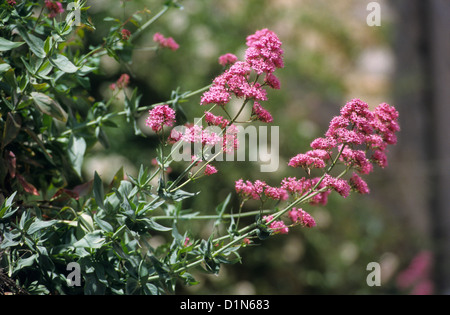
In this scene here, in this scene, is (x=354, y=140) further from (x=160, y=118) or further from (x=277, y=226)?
(x=160, y=118)

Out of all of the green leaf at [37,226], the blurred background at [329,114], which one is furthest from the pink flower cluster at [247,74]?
the blurred background at [329,114]

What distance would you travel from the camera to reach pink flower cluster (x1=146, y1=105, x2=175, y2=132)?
3.07 ft

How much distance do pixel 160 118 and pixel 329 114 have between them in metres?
3.10

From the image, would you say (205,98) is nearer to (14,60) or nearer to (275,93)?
(14,60)

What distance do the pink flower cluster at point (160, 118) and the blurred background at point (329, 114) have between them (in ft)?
4.41

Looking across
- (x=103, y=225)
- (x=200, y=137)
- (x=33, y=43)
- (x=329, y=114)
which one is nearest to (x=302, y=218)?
(x=200, y=137)

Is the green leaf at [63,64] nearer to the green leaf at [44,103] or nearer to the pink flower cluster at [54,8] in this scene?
the green leaf at [44,103]

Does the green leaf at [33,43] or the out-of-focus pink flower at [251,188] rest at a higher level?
the green leaf at [33,43]

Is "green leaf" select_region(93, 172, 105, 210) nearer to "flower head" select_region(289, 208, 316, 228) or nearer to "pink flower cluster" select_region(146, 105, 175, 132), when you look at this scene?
"pink flower cluster" select_region(146, 105, 175, 132)

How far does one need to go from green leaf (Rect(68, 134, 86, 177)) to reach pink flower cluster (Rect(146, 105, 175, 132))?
0.28 m

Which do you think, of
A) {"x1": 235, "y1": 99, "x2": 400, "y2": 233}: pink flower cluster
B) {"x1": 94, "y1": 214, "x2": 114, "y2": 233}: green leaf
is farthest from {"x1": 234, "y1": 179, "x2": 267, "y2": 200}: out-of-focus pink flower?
{"x1": 94, "y1": 214, "x2": 114, "y2": 233}: green leaf

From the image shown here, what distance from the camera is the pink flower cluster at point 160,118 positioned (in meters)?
0.94
